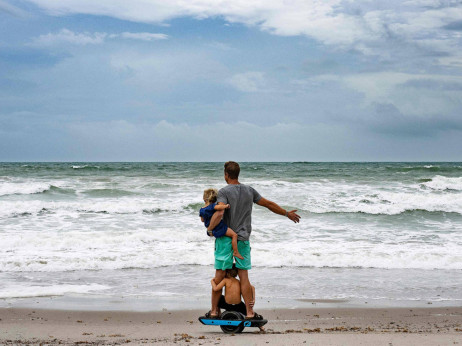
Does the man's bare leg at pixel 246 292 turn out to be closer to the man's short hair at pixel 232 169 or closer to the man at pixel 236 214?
the man at pixel 236 214

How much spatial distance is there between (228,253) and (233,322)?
0.73m

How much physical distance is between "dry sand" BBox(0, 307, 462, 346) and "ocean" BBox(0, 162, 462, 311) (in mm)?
446

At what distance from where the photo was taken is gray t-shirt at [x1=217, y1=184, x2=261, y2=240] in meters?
4.70

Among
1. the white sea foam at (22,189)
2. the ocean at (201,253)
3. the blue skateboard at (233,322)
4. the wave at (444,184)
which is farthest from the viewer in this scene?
the wave at (444,184)

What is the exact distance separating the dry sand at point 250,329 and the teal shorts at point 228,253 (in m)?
0.70

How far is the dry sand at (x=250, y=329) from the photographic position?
179 inches

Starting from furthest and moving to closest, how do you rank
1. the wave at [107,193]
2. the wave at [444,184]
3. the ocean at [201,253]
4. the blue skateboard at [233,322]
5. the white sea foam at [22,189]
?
the wave at [444,184] → the white sea foam at [22,189] → the wave at [107,193] → the ocean at [201,253] → the blue skateboard at [233,322]

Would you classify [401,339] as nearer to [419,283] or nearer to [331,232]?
[419,283]

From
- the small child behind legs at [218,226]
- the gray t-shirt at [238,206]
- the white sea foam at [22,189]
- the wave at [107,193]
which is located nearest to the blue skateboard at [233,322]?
the small child behind legs at [218,226]

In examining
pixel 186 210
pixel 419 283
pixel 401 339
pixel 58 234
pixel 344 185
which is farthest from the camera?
pixel 344 185

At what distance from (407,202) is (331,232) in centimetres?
831

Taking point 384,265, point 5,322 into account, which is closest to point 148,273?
point 5,322

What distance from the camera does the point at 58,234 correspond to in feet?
40.5

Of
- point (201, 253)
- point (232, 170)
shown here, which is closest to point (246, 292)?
point (232, 170)
